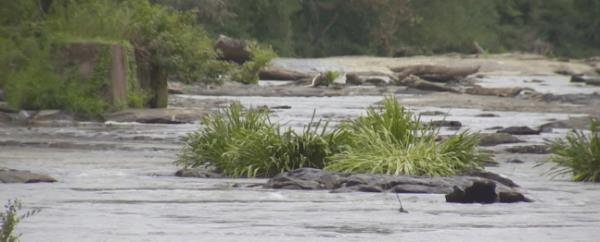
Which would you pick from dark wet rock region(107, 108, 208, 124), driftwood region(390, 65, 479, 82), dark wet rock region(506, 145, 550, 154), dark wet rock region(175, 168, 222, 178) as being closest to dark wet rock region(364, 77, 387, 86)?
driftwood region(390, 65, 479, 82)

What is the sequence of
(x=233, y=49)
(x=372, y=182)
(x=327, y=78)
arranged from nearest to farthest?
(x=372, y=182), (x=233, y=49), (x=327, y=78)

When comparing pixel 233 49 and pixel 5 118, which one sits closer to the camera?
pixel 5 118

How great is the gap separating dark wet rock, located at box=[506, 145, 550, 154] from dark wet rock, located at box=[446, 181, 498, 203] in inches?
343

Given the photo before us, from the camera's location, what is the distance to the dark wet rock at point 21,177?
55.3ft

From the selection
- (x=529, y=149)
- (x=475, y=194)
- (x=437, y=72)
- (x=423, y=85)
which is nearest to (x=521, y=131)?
(x=529, y=149)

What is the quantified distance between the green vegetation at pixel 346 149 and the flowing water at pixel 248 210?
649 mm

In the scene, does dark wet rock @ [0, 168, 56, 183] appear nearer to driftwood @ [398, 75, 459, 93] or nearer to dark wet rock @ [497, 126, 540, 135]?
dark wet rock @ [497, 126, 540, 135]

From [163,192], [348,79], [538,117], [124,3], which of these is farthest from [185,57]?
[348,79]

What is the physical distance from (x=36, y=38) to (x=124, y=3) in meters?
3.02

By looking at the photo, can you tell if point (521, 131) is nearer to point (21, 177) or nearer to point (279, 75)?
point (21, 177)

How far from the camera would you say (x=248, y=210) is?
46.2ft

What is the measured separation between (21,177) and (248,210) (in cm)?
379

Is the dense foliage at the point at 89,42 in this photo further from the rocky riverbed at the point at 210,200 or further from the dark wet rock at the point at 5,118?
the rocky riverbed at the point at 210,200

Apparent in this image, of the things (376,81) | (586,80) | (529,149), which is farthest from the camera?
(586,80)
